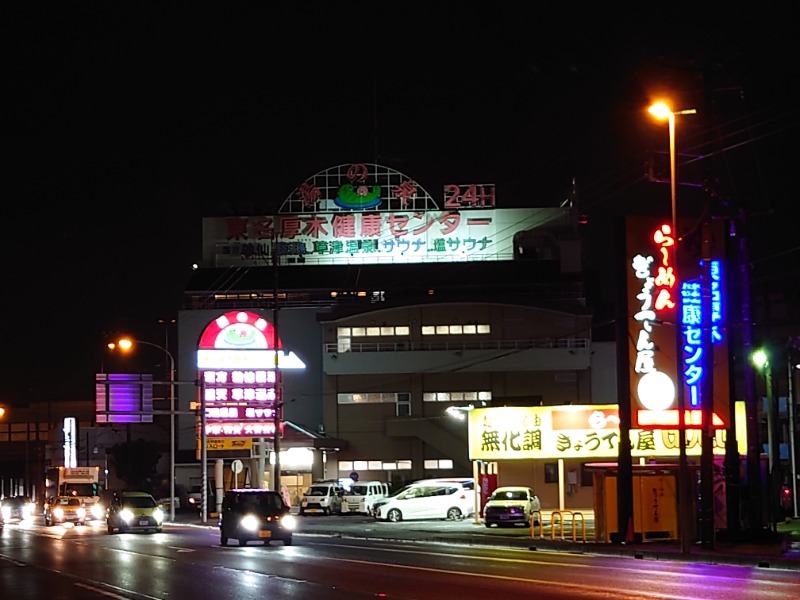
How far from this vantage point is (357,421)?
247 ft

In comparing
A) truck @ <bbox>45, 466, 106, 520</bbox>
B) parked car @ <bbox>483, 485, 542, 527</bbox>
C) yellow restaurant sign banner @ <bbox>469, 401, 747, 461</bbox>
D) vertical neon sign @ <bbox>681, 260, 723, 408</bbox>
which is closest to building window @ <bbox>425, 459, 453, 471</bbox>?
truck @ <bbox>45, 466, 106, 520</bbox>

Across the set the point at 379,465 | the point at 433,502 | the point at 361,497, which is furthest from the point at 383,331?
the point at 433,502

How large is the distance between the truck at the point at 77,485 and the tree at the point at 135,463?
26.5 m

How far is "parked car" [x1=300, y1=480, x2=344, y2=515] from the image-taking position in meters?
58.4

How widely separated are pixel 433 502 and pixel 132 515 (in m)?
13.0

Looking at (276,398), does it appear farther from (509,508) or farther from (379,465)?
(379,465)

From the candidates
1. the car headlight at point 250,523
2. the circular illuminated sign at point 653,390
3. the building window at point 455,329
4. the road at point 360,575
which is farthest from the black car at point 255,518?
the building window at point 455,329

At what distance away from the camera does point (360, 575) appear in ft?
68.7

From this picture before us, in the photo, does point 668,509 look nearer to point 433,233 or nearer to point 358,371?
point 358,371

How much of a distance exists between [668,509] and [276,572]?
1355cm

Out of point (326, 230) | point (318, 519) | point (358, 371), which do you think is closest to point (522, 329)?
point (358, 371)

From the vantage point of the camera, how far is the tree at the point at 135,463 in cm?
8801

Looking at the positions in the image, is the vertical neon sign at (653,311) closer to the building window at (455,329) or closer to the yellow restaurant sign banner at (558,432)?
the yellow restaurant sign banner at (558,432)

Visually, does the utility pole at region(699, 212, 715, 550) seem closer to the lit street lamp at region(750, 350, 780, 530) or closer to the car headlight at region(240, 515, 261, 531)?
the lit street lamp at region(750, 350, 780, 530)
